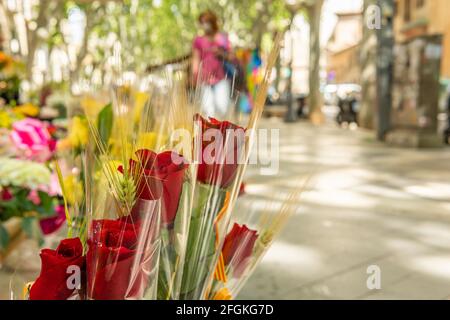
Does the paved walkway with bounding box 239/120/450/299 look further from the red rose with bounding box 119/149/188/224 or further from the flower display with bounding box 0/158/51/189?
the flower display with bounding box 0/158/51/189

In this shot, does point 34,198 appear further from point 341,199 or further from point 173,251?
point 341,199

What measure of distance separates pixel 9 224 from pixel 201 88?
2267 mm

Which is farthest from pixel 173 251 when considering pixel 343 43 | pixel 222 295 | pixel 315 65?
pixel 343 43

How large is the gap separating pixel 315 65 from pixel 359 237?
52.8 feet

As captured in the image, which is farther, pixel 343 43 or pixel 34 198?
pixel 343 43

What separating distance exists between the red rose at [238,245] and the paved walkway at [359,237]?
135 mm

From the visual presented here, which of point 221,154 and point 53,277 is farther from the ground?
point 221,154

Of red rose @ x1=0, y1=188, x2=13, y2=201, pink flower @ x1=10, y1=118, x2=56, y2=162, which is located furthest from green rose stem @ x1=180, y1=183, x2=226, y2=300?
red rose @ x1=0, y1=188, x2=13, y2=201

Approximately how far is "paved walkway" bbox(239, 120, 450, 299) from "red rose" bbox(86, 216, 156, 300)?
1.24ft

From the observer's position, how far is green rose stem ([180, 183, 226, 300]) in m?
0.95

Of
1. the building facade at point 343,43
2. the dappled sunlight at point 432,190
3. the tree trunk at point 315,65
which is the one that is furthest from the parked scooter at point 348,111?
the building facade at point 343,43

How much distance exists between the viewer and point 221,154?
0.92 m

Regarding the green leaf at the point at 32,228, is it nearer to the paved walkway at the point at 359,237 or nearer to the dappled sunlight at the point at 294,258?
the paved walkway at the point at 359,237
